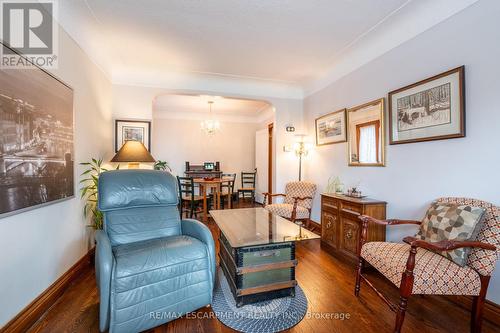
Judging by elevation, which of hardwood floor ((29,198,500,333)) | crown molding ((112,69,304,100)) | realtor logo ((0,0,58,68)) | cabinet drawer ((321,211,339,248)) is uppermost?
crown molding ((112,69,304,100))

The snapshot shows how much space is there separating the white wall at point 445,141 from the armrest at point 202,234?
1.99m

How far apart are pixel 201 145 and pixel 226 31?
166 inches

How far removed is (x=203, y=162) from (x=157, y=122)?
165 cm

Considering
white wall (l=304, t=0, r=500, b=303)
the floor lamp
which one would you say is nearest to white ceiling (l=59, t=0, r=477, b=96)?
white wall (l=304, t=0, r=500, b=303)

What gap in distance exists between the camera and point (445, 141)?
2.00 meters

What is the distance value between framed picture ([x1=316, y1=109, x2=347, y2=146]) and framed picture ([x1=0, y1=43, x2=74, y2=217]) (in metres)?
3.29

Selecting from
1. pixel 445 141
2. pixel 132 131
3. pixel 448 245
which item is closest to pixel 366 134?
pixel 445 141

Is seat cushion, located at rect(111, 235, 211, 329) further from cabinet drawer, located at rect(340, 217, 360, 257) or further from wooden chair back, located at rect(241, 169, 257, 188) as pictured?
wooden chair back, located at rect(241, 169, 257, 188)

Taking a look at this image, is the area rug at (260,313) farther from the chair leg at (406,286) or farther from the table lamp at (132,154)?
the table lamp at (132,154)

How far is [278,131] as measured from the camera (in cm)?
429

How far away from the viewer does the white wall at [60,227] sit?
1462mm

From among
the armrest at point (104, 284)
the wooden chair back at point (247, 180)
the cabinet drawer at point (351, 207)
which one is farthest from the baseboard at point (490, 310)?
the wooden chair back at point (247, 180)

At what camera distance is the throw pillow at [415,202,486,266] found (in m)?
1.50

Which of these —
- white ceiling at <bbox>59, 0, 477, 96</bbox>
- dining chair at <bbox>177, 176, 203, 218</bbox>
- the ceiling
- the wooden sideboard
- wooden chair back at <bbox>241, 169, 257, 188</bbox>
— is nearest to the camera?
white ceiling at <bbox>59, 0, 477, 96</bbox>
